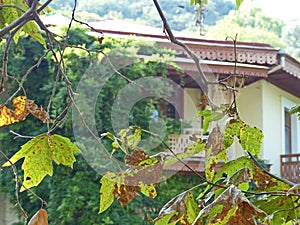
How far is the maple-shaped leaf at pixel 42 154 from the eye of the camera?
846 mm

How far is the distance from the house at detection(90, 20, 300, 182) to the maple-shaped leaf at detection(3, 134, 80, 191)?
7925 mm

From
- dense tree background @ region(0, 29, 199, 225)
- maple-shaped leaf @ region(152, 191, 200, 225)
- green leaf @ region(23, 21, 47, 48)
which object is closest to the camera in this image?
maple-shaped leaf @ region(152, 191, 200, 225)

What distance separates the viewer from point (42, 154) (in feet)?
2.82

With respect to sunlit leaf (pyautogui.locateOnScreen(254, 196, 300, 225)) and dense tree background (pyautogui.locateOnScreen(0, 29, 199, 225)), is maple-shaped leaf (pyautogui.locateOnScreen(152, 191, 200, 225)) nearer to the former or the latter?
sunlit leaf (pyautogui.locateOnScreen(254, 196, 300, 225))

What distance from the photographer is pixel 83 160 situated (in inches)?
324

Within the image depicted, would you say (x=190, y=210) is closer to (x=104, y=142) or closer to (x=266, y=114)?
(x=104, y=142)

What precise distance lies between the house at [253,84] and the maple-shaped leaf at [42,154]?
26.0 feet

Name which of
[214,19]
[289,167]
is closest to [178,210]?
[289,167]

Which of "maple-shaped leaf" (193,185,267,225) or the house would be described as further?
the house

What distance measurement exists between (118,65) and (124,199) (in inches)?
307

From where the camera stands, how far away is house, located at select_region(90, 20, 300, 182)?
30.7 feet

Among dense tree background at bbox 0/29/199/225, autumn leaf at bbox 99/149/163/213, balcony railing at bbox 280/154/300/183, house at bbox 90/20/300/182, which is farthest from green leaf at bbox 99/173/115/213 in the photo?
balcony railing at bbox 280/154/300/183

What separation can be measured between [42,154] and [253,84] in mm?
10203

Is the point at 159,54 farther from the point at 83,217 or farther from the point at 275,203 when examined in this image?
the point at 275,203
